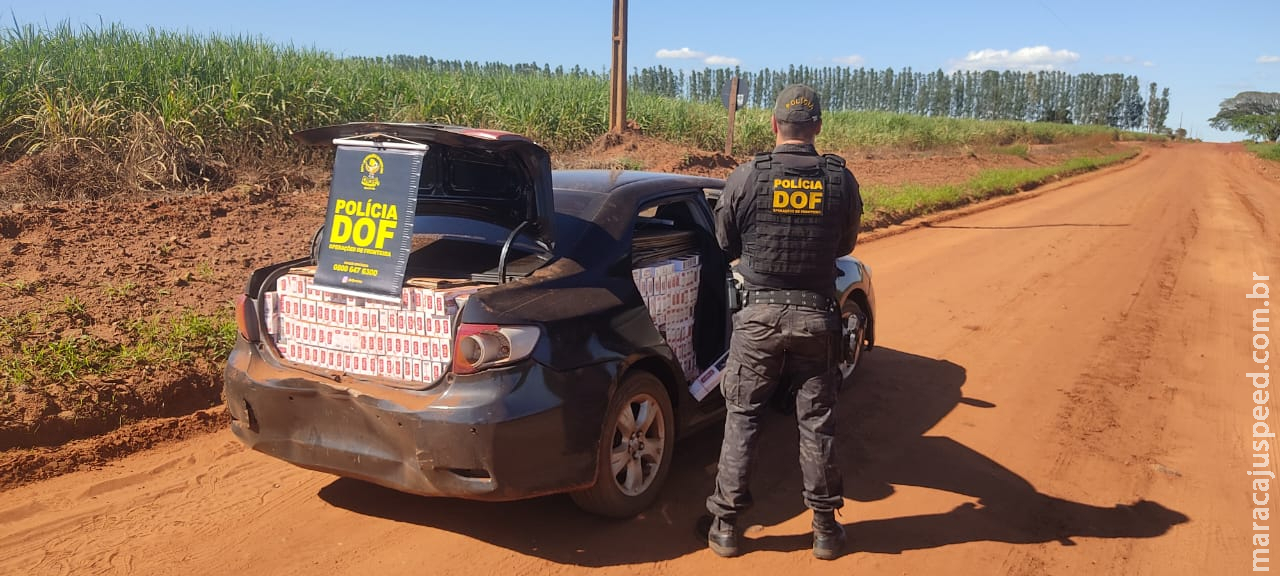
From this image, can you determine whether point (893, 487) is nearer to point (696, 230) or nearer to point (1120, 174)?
point (696, 230)

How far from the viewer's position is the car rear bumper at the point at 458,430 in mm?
3279

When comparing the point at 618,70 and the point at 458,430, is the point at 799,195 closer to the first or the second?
the point at 458,430

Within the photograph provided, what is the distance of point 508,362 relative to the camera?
→ 3.32 metres

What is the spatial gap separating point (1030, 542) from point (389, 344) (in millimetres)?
2894

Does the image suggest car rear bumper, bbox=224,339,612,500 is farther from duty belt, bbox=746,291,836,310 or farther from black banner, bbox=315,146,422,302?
duty belt, bbox=746,291,836,310

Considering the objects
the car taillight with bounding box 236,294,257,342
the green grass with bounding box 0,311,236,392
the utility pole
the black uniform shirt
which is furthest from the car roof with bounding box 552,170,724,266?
the utility pole

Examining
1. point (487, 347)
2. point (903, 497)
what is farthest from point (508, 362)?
point (903, 497)

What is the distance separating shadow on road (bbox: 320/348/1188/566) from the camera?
3762 mm

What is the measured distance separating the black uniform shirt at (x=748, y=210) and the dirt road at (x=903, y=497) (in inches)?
44.9

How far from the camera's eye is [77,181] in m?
9.14

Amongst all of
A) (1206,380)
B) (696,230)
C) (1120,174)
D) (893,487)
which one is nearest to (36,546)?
(696,230)

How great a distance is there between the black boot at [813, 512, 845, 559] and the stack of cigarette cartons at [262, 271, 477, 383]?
1675 mm

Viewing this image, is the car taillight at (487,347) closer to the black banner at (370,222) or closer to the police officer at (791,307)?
the black banner at (370,222)

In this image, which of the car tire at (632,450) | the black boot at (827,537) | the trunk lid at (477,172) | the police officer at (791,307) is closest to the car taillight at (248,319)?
the trunk lid at (477,172)
